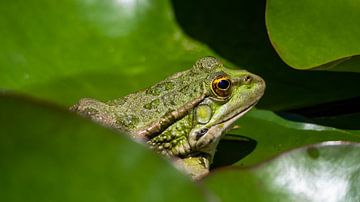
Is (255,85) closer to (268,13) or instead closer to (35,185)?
(268,13)

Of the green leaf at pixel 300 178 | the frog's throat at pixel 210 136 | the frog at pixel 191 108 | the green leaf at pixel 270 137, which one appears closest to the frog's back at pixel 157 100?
the frog at pixel 191 108

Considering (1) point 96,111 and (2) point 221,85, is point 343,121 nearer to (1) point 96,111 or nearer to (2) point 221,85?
(2) point 221,85

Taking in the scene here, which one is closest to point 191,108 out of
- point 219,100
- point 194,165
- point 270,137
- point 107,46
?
point 219,100

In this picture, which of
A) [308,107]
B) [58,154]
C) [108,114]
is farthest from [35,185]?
[308,107]

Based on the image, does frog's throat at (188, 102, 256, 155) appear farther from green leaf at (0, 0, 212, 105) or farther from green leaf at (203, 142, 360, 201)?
green leaf at (203, 142, 360, 201)

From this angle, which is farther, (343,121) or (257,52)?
(257,52)
